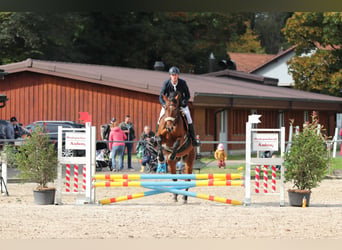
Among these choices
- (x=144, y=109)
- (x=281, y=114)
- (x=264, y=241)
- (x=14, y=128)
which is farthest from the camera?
(x=281, y=114)

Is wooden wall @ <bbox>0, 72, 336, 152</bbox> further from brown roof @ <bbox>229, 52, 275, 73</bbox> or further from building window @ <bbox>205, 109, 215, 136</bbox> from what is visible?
brown roof @ <bbox>229, 52, 275, 73</bbox>

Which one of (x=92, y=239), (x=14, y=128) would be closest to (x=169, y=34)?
(x=14, y=128)

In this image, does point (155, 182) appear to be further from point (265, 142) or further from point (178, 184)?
point (265, 142)

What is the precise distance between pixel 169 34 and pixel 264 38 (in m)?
38.5

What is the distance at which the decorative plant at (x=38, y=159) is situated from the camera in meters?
15.8

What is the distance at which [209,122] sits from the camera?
37.4 metres

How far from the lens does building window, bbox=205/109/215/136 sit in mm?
37156

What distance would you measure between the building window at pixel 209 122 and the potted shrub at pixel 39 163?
21.4m

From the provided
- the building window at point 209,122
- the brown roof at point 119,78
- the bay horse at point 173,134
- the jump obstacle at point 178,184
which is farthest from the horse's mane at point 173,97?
the building window at point 209,122

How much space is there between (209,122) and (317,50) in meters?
12.2

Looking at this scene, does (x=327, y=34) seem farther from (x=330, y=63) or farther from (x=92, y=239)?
(x=92, y=239)

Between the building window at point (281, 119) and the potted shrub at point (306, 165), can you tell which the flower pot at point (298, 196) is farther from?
the building window at point (281, 119)

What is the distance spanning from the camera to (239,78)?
55.3 metres

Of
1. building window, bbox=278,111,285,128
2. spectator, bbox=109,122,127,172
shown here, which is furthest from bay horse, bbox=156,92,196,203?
building window, bbox=278,111,285,128
